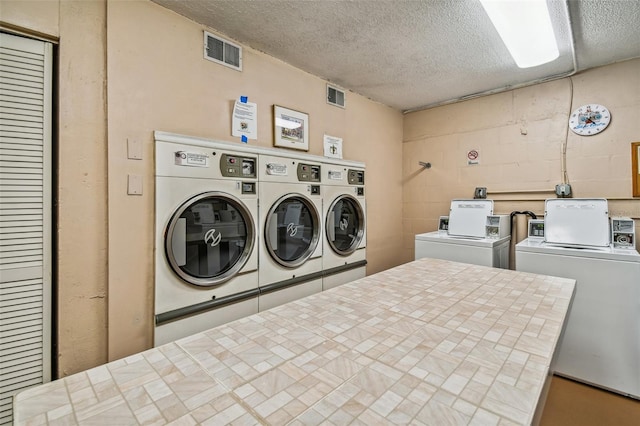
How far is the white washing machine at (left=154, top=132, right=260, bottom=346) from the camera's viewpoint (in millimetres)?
2020

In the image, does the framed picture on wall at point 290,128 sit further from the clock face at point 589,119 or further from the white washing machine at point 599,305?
the clock face at point 589,119

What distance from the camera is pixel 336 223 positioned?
3.40m

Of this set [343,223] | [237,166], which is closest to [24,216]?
[237,166]

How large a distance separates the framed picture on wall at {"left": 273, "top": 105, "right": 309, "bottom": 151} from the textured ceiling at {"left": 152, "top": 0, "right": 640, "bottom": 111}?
1.67 ft

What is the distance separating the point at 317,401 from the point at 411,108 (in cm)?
429

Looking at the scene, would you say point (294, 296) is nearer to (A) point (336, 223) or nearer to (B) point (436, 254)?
(A) point (336, 223)

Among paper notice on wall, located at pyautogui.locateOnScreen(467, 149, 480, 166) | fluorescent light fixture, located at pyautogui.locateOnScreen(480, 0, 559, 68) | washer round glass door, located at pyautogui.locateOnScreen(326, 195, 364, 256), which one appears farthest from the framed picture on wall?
paper notice on wall, located at pyautogui.locateOnScreen(467, 149, 480, 166)

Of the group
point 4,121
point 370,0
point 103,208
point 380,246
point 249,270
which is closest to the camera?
point 4,121

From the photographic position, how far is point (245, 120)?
2.54m

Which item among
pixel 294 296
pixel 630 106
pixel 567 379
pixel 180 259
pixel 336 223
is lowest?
pixel 567 379

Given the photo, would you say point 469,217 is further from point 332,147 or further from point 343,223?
point 332,147

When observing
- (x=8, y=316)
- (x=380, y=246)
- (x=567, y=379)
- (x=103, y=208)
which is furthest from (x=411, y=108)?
(x=8, y=316)

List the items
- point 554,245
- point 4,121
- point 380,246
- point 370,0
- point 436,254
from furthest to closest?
1. point 380,246
2. point 436,254
3. point 554,245
4. point 370,0
5. point 4,121

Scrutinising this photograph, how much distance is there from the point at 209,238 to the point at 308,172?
1152 millimetres
